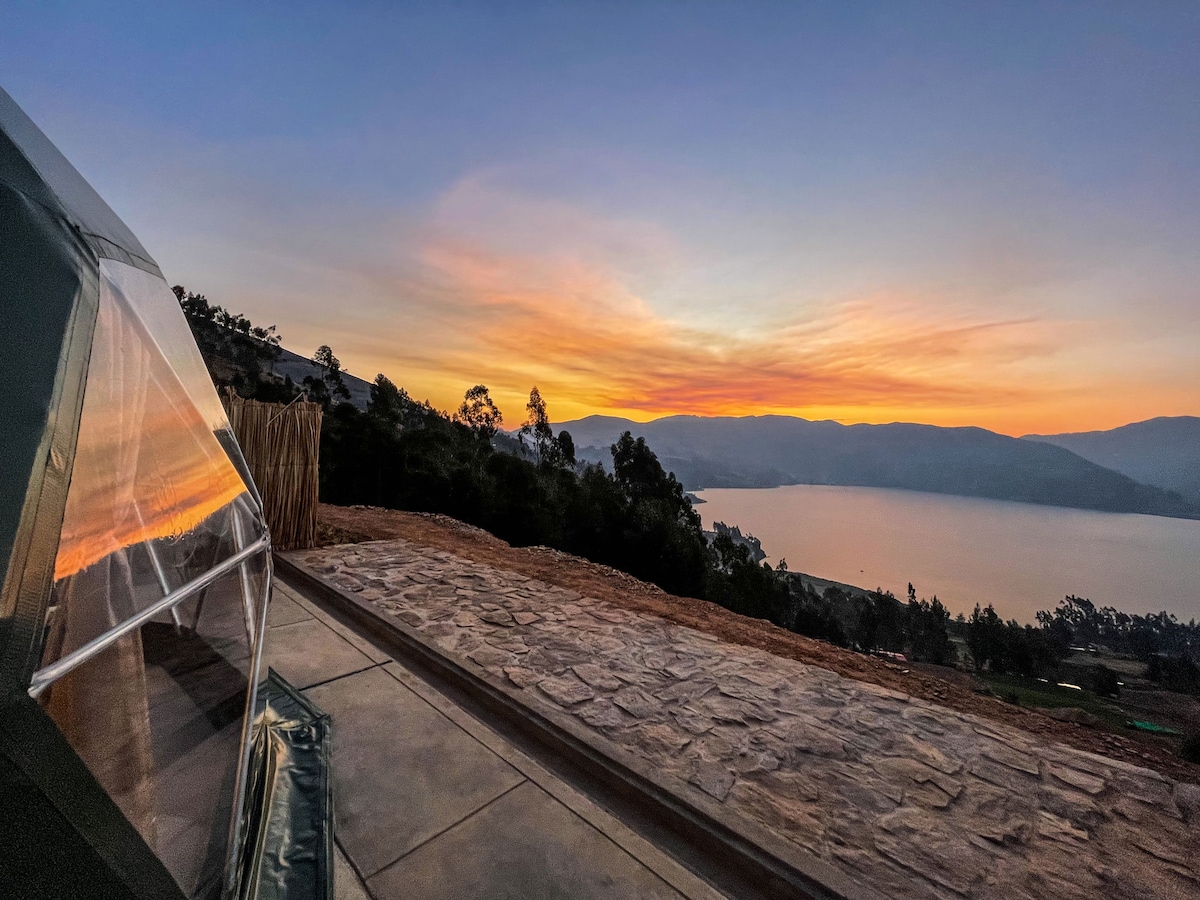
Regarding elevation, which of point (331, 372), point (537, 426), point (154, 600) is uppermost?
point (331, 372)

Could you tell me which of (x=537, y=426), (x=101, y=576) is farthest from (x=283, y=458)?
(x=537, y=426)

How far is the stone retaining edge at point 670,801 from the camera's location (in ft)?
6.27

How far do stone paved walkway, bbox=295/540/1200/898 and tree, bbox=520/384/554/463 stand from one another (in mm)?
30288

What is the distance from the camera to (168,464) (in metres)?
1.45

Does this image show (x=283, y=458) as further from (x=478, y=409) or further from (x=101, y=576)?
(x=478, y=409)

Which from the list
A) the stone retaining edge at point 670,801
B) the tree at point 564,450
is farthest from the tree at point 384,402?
the stone retaining edge at point 670,801

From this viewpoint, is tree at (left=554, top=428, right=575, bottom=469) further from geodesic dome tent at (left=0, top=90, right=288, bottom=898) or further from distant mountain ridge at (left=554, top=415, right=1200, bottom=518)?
distant mountain ridge at (left=554, top=415, right=1200, bottom=518)

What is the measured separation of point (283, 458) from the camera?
6145mm

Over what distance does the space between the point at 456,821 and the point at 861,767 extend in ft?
8.00

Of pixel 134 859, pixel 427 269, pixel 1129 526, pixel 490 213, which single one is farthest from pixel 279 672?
pixel 1129 526

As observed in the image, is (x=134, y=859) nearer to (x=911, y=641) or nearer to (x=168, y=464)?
(x=168, y=464)

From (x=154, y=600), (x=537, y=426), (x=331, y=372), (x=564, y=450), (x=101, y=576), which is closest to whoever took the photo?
→ (x=101, y=576)

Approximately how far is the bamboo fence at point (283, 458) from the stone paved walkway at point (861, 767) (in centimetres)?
277

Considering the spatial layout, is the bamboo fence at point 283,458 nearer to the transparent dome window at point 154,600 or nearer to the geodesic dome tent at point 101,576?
the transparent dome window at point 154,600
